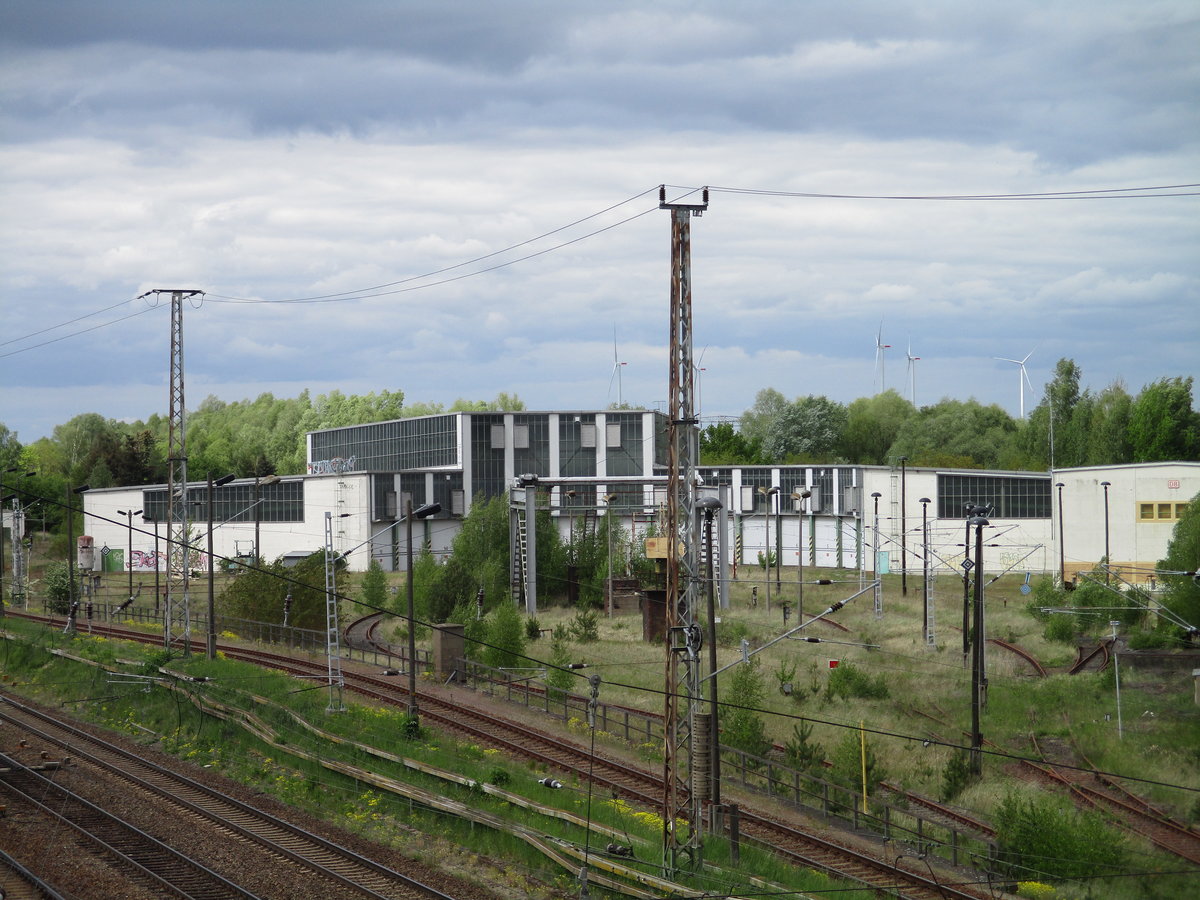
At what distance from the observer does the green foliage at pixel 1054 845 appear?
21.3 m

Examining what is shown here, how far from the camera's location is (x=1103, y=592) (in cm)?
5006

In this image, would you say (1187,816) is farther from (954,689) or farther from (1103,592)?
(1103,592)

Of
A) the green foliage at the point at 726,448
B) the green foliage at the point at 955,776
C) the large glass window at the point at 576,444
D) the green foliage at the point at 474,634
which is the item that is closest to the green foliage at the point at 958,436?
the green foliage at the point at 726,448

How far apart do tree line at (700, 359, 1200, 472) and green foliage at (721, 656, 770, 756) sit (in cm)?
5992

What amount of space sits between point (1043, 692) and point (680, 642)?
2130 cm

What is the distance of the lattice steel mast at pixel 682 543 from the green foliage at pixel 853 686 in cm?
1759

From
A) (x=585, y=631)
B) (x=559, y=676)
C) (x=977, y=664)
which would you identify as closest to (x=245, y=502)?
(x=585, y=631)

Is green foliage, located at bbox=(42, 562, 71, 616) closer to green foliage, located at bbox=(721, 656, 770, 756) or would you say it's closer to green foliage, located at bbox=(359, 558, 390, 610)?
green foliage, located at bbox=(359, 558, 390, 610)

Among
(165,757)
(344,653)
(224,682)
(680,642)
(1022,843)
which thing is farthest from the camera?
Result: (344,653)

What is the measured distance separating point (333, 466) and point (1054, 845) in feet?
222

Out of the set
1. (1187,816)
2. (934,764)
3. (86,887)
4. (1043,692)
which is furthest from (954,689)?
(86,887)

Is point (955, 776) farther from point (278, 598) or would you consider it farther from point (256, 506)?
point (256, 506)

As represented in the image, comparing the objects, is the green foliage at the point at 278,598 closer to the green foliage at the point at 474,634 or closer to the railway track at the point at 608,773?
the railway track at the point at 608,773

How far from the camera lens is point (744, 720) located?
2947 centimetres
